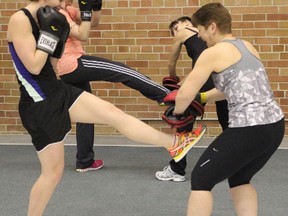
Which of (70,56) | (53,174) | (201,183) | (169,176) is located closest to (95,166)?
(169,176)

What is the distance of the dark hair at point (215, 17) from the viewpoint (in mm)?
3410

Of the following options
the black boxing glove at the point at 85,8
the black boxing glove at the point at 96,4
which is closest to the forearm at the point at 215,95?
the black boxing glove at the point at 85,8

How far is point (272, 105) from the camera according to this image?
342 centimetres

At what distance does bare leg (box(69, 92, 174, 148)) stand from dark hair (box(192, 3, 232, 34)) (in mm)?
802

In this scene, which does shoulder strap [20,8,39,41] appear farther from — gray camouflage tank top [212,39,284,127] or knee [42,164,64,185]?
gray camouflage tank top [212,39,284,127]

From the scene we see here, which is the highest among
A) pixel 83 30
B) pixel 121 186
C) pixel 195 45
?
pixel 83 30

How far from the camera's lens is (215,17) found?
A: 3410mm

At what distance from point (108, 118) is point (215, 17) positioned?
Result: 94 centimetres

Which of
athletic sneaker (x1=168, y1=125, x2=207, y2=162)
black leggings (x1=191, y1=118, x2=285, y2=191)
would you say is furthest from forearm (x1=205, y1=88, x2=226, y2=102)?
black leggings (x1=191, y1=118, x2=285, y2=191)

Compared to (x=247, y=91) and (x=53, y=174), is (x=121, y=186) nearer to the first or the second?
(x=53, y=174)

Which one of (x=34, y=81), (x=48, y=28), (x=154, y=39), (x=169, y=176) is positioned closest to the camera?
(x=48, y=28)

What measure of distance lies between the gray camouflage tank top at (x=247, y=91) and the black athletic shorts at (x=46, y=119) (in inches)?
37.6

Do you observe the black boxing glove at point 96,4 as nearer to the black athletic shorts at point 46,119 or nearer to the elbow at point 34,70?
the black athletic shorts at point 46,119

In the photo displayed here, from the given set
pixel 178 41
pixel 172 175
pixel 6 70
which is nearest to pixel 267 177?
pixel 172 175
